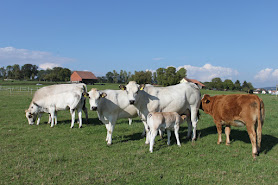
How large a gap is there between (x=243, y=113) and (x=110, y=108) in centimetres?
498

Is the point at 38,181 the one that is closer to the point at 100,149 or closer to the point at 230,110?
the point at 100,149

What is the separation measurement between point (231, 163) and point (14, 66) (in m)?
154

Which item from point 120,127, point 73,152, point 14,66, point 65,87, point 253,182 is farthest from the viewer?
point 14,66

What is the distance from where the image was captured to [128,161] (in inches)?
248

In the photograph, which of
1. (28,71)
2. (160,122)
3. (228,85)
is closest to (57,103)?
(160,122)

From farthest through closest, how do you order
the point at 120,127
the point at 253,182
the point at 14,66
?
the point at 14,66 < the point at 120,127 < the point at 253,182

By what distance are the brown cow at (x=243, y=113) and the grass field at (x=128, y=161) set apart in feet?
2.56

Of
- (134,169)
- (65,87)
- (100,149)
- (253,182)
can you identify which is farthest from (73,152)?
(65,87)

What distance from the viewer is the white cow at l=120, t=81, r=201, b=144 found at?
8156 millimetres

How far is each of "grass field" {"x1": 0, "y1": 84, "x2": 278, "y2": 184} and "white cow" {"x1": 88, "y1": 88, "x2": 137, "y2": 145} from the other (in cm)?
81

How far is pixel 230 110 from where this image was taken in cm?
744

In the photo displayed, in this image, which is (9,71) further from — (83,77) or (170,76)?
(170,76)

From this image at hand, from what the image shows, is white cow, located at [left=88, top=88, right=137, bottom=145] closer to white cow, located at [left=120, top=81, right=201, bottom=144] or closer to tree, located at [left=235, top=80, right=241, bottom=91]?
white cow, located at [left=120, top=81, right=201, bottom=144]

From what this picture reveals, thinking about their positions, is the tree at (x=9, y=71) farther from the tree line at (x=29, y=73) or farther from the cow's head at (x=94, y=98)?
the cow's head at (x=94, y=98)
